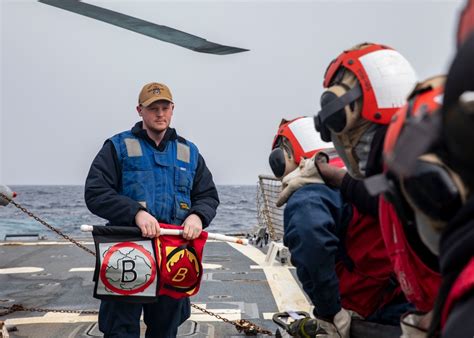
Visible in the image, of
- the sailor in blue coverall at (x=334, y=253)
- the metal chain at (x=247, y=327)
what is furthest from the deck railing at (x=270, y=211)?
the sailor in blue coverall at (x=334, y=253)

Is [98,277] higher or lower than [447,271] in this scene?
lower

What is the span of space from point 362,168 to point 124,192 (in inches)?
75.5

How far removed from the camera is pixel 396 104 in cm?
228

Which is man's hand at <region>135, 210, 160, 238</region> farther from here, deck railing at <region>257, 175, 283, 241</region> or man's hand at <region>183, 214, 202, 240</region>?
deck railing at <region>257, 175, 283, 241</region>

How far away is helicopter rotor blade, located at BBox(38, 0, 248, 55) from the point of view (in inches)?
251

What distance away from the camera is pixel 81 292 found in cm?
657

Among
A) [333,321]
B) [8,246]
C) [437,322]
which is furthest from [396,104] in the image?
[8,246]

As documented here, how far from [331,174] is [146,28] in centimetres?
443

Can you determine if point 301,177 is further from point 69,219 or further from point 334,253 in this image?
point 69,219

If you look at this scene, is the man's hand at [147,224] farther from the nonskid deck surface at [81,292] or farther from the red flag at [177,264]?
the nonskid deck surface at [81,292]

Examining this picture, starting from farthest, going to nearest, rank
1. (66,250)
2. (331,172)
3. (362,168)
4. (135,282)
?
1. (66,250)
2. (135,282)
3. (331,172)
4. (362,168)

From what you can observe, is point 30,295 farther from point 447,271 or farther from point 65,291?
point 447,271

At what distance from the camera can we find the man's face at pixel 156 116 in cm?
379

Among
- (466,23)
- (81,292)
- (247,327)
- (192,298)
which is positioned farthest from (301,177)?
(81,292)
